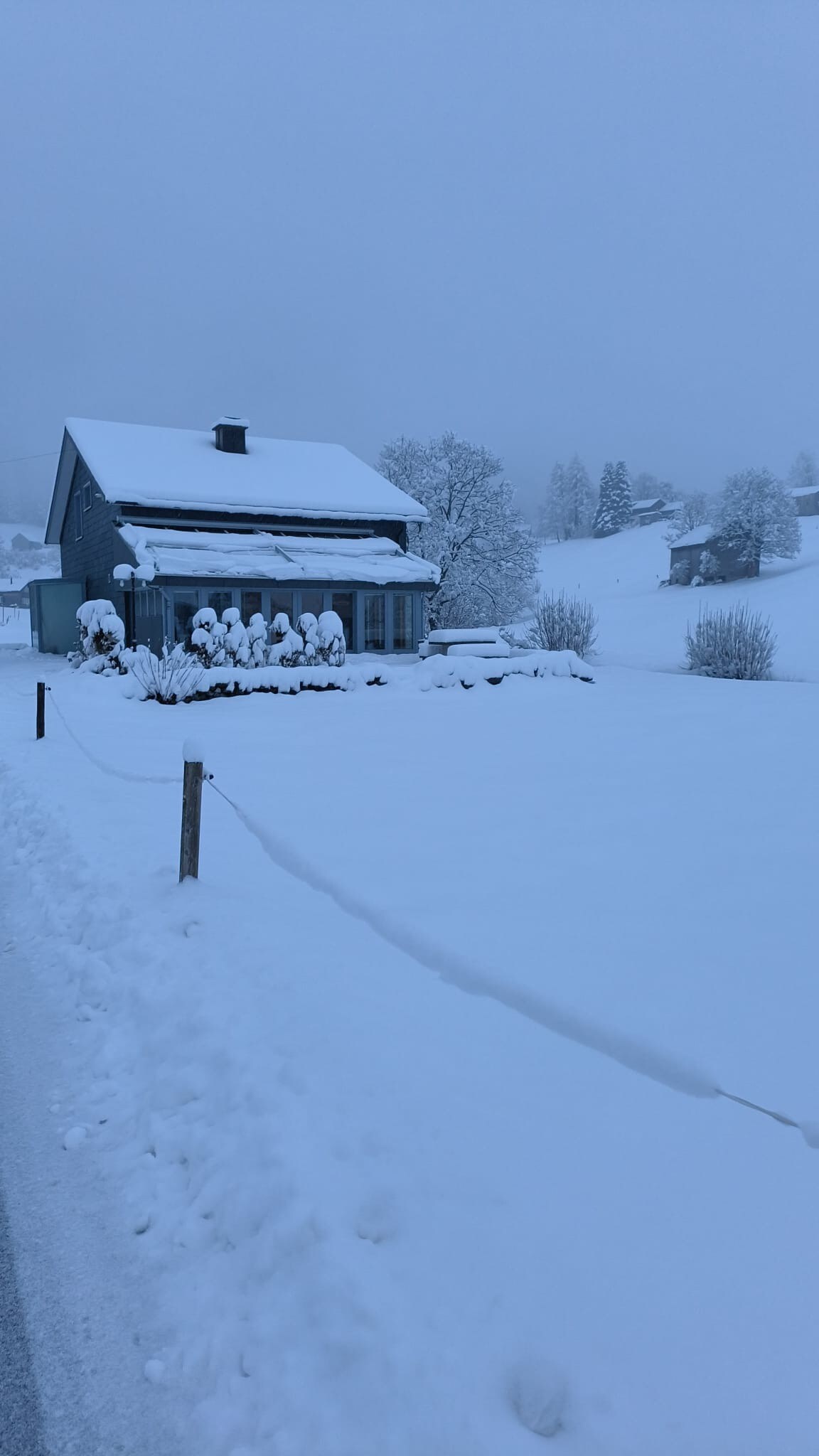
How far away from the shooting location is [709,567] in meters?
48.8

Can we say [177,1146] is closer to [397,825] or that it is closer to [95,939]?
[95,939]

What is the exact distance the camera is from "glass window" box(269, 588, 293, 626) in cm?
2331

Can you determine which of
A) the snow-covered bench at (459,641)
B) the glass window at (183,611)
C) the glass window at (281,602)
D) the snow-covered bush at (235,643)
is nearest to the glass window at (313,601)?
the glass window at (281,602)

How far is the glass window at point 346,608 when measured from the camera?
960 inches

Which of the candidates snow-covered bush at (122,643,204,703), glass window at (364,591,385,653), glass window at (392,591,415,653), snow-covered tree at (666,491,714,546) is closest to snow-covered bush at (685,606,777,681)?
glass window at (392,591,415,653)

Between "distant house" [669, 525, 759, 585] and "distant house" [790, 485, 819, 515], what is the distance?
31616mm

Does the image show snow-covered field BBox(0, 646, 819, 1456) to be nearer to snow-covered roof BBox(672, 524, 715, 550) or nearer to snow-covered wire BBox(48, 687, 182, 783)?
snow-covered wire BBox(48, 687, 182, 783)

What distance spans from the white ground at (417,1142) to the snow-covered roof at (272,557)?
15022 millimetres

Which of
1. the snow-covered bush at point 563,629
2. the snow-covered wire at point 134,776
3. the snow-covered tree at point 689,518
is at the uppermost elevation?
the snow-covered tree at point 689,518

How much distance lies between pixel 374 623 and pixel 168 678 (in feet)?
36.3

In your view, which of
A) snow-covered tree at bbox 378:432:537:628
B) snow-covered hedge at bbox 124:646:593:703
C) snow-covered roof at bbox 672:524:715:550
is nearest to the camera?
snow-covered hedge at bbox 124:646:593:703

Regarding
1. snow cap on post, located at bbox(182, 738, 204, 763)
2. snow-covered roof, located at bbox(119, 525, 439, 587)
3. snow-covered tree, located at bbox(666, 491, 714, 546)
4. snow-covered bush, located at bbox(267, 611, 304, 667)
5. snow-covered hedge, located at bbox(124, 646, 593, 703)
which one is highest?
snow-covered tree, located at bbox(666, 491, 714, 546)

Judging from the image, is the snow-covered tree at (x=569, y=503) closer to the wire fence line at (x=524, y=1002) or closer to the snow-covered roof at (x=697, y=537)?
the snow-covered roof at (x=697, y=537)

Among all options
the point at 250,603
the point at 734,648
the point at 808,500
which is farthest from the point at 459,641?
the point at 808,500
